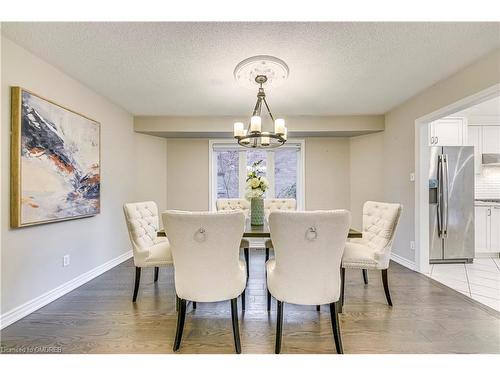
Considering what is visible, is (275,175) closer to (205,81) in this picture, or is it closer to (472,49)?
(205,81)

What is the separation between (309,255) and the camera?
1423mm

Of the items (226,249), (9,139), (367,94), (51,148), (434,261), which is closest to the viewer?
(226,249)

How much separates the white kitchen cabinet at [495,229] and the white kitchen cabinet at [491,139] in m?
1.15

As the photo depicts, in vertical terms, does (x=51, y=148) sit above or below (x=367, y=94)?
below

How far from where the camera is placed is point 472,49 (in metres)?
1.98

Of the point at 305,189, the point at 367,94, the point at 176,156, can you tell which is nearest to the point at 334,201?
the point at 305,189

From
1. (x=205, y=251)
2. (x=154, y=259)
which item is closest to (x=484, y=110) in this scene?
(x=205, y=251)

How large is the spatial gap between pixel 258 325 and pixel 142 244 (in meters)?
1.29

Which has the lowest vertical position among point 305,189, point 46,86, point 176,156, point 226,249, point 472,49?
point 226,249

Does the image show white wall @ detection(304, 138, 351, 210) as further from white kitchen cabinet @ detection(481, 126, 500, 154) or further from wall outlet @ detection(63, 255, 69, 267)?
wall outlet @ detection(63, 255, 69, 267)

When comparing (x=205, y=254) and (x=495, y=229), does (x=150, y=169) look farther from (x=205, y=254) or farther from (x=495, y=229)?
(x=495, y=229)

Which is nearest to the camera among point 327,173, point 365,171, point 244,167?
point 365,171

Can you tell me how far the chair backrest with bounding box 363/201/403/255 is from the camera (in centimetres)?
209

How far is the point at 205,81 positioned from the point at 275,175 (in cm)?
235
